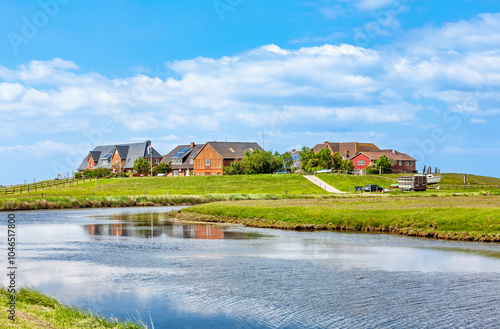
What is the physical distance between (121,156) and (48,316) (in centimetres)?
17168

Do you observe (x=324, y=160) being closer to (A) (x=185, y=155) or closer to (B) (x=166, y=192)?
(A) (x=185, y=155)

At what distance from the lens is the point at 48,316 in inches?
652

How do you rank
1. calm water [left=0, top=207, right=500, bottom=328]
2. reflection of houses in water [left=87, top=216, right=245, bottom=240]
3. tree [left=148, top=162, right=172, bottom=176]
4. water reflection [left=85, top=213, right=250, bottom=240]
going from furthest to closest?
tree [left=148, top=162, right=172, bottom=176] < reflection of houses in water [left=87, top=216, right=245, bottom=240] < water reflection [left=85, top=213, right=250, bottom=240] < calm water [left=0, top=207, right=500, bottom=328]

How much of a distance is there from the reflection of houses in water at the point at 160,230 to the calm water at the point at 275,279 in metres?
2.68

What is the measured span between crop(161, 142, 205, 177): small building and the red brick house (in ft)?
165

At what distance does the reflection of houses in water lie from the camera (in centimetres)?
4322

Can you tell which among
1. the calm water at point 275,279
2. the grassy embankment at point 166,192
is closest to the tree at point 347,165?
the grassy embankment at point 166,192

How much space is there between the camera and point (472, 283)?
2269 cm

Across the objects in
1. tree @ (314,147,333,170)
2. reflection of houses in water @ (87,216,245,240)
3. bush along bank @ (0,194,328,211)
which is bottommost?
reflection of houses in water @ (87,216,245,240)

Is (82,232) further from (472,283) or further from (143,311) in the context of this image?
(472,283)

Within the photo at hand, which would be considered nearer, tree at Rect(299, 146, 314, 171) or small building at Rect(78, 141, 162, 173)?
tree at Rect(299, 146, 314, 171)

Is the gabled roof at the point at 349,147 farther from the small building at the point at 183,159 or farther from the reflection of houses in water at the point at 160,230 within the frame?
the reflection of houses in water at the point at 160,230

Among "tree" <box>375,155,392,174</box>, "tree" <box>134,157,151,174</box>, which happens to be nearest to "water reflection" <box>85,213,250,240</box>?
"tree" <box>375,155,392,174</box>

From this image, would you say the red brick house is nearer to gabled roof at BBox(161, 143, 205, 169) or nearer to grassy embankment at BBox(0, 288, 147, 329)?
gabled roof at BBox(161, 143, 205, 169)
